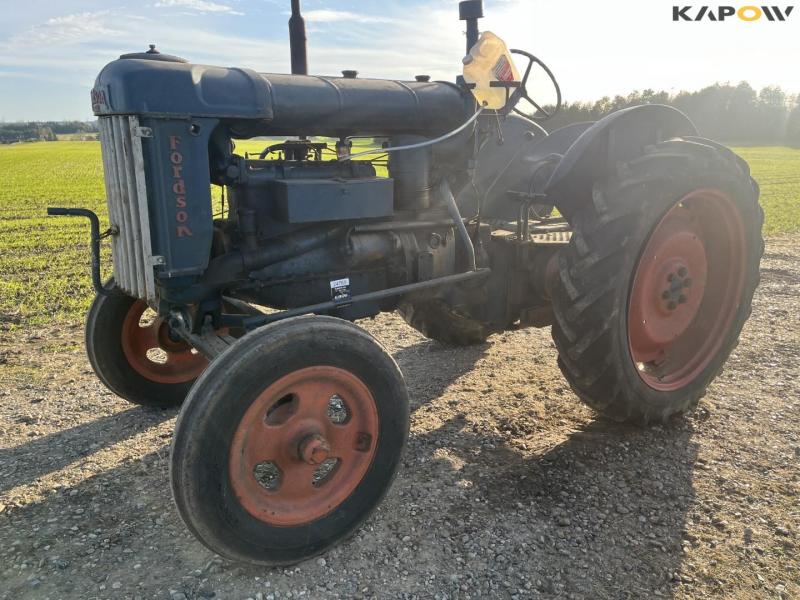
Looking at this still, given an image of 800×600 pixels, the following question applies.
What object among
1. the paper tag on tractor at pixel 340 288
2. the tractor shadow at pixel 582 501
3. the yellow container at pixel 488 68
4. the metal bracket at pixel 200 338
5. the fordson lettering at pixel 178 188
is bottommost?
the tractor shadow at pixel 582 501

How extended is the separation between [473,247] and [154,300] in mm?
1820

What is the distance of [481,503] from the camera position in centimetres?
308

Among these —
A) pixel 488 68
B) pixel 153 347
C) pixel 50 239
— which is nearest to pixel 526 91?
pixel 488 68

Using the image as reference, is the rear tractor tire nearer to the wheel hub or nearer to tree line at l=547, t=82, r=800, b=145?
the wheel hub

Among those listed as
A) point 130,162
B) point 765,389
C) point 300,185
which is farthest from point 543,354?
point 130,162

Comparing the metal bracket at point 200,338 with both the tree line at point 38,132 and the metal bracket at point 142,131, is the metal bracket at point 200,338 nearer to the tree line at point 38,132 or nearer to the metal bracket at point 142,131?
the metal bracket at point 142,131

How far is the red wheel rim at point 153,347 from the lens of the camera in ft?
12.7

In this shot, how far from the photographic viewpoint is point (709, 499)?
3.11 m

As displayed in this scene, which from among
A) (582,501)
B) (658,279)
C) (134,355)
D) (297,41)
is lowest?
(582,501)

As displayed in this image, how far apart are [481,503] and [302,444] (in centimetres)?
99

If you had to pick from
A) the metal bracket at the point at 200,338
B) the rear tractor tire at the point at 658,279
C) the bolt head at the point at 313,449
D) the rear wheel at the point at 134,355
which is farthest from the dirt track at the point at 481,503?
the metal bracket at the point at 200,338

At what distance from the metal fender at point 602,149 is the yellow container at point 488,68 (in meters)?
0.55

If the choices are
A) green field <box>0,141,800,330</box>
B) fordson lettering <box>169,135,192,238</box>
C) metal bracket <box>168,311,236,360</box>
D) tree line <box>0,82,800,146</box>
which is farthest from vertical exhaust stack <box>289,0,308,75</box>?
tree line <box>0,82,800,146</box>

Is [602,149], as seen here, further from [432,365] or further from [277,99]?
[432,365]
